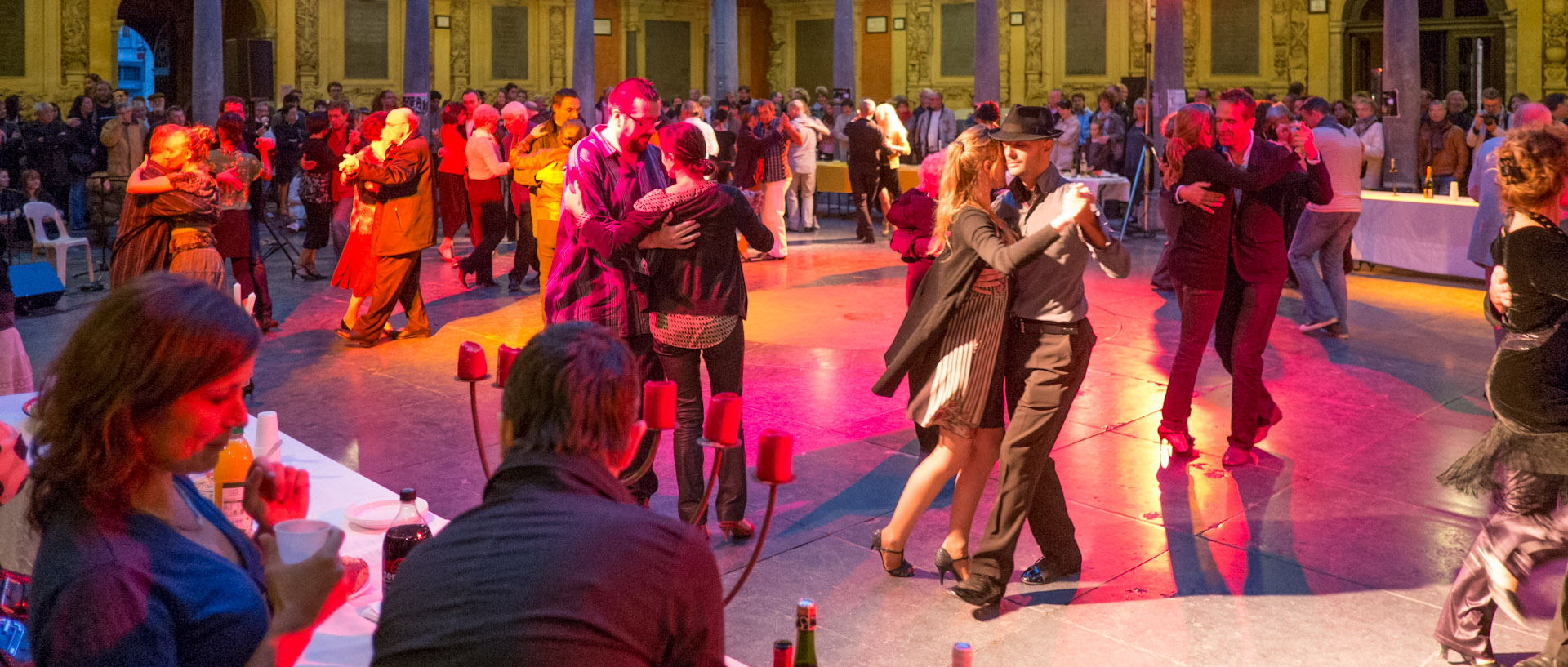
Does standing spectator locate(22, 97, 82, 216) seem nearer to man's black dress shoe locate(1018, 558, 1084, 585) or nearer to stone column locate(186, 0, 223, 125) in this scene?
stone column locate(186, 0, 223, 125)

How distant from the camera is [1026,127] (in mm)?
4008

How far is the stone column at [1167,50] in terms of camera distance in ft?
46.6

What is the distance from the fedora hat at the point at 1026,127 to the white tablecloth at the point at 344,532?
2.00 m

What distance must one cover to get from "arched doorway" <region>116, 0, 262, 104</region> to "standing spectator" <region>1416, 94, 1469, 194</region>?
1853 cm

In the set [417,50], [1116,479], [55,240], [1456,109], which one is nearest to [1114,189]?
[1456,109]

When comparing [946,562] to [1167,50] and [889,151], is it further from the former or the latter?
[1167,50]

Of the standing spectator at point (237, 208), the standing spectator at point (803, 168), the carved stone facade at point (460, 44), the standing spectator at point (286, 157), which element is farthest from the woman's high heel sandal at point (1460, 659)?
the carved stone facade at point (460, 44)

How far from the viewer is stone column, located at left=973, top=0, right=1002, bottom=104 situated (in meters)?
16.6

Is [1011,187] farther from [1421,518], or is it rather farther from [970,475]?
[1421,518]

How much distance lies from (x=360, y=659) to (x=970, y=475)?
7.66ft

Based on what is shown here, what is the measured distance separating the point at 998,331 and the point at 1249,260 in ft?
6.51

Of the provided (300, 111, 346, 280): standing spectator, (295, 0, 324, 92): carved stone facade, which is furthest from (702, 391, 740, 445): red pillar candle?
(295, 0, 324, 92): carved stone facade

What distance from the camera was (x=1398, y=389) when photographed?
6.94 m

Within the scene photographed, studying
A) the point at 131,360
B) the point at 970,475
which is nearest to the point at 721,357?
the point at 970,475
